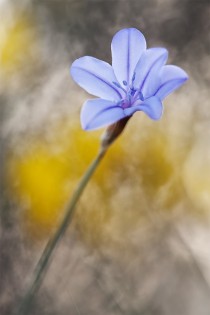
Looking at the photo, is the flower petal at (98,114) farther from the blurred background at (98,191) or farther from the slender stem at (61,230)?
the blurred background at (98,191)

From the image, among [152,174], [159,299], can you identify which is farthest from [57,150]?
[159,299]

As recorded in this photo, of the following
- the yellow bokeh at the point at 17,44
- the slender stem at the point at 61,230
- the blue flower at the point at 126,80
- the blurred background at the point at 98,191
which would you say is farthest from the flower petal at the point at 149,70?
the yellow bokeh at the point at 17,44

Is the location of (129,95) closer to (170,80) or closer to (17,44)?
(170,80)

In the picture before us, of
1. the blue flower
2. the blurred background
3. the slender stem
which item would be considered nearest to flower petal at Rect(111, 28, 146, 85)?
Answer: the blue flower

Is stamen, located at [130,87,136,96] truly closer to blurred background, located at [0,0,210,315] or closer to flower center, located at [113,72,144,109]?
flower center, located at [113,72,144,109]

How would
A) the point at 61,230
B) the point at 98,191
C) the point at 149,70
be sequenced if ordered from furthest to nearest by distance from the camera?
the point at 98,191
the point at 149,70
the point at 61,230

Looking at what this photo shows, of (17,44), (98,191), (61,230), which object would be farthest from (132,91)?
(17,44)

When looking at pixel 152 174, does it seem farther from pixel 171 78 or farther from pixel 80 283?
pixel 171 78
